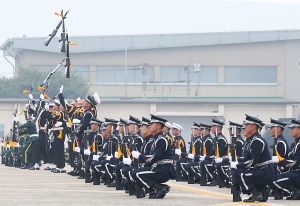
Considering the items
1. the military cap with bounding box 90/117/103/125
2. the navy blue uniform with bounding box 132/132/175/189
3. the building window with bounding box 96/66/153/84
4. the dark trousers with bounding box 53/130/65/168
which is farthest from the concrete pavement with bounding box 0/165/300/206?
the building window with bounding box 96/66/153/84

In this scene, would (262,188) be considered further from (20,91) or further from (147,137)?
(20,91)

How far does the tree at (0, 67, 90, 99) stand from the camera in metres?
75.6

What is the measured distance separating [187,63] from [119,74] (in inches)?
233

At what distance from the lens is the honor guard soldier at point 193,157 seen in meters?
23.0

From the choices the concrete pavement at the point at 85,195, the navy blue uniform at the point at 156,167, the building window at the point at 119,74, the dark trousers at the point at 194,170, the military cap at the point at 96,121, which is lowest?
the concrete pavement at the point at 85,195

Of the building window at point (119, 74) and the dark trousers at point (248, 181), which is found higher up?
the building window at point (119, 74)

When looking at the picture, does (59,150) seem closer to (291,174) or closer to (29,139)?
(29,139)

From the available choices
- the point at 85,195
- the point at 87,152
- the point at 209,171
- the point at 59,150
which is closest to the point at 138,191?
the point at 85,195

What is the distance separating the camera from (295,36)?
76688mm

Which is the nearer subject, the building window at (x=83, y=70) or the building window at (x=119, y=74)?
the building window at (x=119, y=74)

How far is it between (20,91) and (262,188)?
6531cm

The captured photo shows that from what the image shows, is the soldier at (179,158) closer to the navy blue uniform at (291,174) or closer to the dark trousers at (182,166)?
the dark trousers at (182,166)

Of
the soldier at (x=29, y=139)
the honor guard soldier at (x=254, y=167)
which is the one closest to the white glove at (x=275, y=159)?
the honor guard soldier at (x=254, y=167)

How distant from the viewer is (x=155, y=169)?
16.6 m
